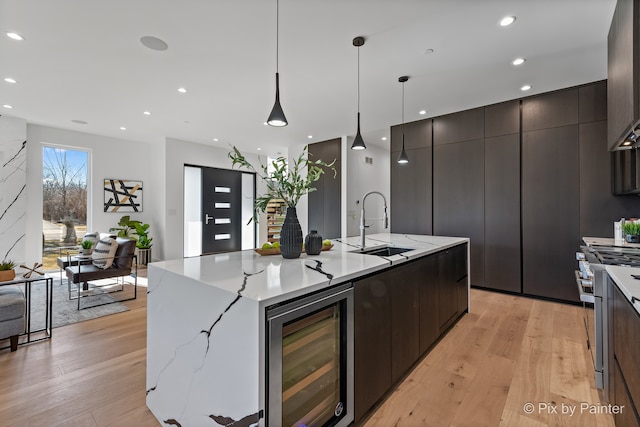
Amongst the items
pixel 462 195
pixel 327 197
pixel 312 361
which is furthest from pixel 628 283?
pixel 327 197

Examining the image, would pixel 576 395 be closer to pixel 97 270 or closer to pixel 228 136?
pixel 97 270

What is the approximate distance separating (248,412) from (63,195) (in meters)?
6.67

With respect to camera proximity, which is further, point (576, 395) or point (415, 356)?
point (415, 356)

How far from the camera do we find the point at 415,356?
216 centimetres

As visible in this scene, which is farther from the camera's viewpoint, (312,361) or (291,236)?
(291,236)

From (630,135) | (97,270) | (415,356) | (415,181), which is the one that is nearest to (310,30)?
(630,135)

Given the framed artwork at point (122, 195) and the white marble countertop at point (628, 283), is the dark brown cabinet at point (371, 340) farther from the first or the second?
the framed artwork at point (122, 195)

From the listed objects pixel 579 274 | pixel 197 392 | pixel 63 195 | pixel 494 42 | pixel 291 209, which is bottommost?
pixel 197 392

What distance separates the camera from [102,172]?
6.09m

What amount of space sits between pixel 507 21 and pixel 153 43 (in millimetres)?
3068

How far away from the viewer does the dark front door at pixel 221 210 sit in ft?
23.3

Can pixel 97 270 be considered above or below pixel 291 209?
below

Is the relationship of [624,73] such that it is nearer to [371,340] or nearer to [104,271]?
[371,340]

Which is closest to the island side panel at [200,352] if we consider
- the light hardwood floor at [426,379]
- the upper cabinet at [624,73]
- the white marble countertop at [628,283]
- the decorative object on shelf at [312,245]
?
the light hardwood floor at [426,379]
